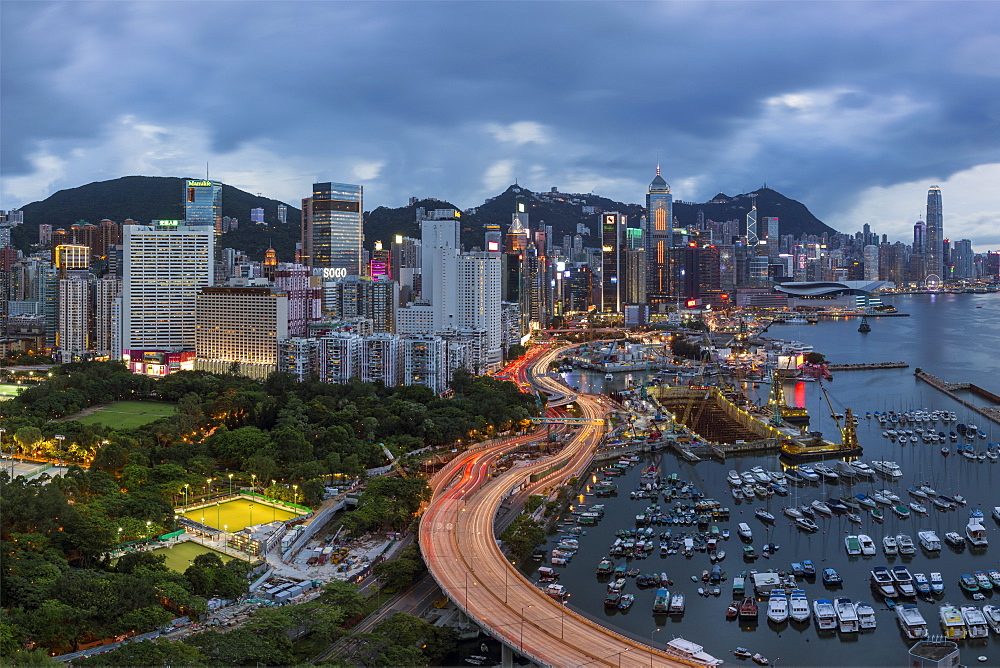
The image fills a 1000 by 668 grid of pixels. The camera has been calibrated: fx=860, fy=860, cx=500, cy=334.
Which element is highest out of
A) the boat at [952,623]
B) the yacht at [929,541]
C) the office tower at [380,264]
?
the office tower at [380,264]

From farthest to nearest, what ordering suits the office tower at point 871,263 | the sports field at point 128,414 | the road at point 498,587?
the office tower at point 871,263, the sports field at point 128,414, the road at point 498,587

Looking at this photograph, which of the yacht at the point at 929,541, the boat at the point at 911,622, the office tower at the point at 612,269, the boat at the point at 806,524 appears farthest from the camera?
the office tower at the point at 612,269

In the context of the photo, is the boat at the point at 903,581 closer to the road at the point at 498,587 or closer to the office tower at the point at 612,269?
the road at the point at 498,587

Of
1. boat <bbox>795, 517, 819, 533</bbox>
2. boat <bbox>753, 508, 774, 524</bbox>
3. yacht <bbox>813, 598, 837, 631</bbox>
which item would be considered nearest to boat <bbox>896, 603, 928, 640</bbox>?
yacht <bbox>813, 598, 837, 631</bbox>

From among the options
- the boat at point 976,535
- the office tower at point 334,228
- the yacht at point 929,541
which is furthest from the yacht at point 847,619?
the office tower at point 334,228

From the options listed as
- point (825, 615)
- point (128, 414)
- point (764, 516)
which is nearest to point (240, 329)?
point (128, 414)

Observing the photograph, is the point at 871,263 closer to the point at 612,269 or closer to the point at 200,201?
the point at 612,269

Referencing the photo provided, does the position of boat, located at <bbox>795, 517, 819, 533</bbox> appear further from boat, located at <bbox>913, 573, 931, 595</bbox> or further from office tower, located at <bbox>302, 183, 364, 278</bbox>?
office tower, located at <bbox>302, 183, 364, 278</bbox>
